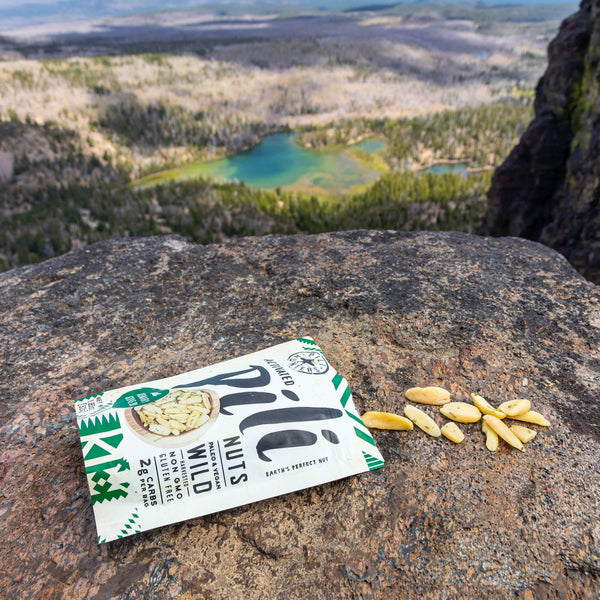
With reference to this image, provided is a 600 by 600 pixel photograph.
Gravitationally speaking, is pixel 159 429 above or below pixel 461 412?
above

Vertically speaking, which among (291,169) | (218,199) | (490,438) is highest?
(490,438)

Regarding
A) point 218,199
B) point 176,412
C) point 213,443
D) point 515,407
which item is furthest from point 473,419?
→ point 218,199

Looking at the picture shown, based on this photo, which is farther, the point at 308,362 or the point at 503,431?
the point at 308,362

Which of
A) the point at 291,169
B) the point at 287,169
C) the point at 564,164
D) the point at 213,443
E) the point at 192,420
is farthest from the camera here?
the point at 287,169

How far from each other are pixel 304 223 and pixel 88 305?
37.1 meters

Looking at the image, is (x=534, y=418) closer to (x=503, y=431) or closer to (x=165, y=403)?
(x=503, y=431)

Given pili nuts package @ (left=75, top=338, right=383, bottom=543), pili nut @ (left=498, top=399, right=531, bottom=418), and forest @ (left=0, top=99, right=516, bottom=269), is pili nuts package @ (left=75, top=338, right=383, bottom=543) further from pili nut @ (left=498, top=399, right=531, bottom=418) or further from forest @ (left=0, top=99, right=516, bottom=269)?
forest @ (left=0, top=99, right=516, bottom=269)

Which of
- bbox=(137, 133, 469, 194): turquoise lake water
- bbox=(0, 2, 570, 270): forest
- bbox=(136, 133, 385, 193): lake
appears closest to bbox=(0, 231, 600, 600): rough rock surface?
bbox=(0, 2, 570, 270): forest

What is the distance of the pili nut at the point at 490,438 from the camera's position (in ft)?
10.2

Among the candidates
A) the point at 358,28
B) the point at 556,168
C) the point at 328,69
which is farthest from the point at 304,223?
the point at 358,28

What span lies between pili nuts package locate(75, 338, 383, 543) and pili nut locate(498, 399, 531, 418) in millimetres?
1086

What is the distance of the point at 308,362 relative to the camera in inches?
133

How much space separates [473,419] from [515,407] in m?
0.33

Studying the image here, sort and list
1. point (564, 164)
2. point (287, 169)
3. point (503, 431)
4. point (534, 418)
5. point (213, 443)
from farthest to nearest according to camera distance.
→ point (287, 169) < point (564, 164) < point (534, 418) < point (503, 431) < point (213, 443)
